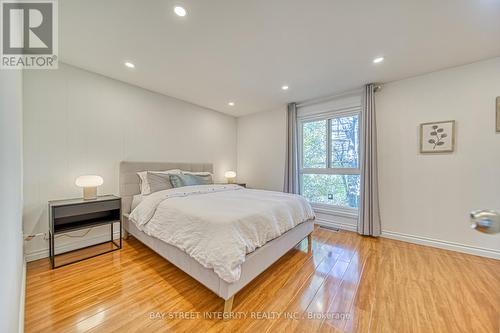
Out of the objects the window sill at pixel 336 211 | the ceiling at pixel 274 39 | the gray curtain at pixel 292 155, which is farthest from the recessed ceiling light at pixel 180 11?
the window sill at pixel 336 211

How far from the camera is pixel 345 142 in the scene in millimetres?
3545

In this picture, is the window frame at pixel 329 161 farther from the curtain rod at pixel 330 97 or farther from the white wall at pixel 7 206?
the white wall at pixel 7 206

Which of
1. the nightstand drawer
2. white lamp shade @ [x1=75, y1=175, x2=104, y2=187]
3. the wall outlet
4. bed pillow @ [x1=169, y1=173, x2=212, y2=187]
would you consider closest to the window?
bed pillow @ [x1=169, y1=173, x2=212, y2=187]

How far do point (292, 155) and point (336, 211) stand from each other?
4.49 feet

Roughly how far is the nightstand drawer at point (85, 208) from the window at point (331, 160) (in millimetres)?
3306

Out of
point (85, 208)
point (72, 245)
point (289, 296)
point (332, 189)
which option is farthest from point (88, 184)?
point (332, 189)

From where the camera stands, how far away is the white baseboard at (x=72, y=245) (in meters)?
2.22

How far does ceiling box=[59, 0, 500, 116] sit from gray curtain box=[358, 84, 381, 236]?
41 cm

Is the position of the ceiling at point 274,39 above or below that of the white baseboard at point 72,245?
above

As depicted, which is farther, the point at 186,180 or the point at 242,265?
the point at 186,180

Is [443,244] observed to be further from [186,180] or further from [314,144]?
[186,180]

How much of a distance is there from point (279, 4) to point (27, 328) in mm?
3089

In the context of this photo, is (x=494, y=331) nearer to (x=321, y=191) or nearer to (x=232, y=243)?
(x=232, y=243)
